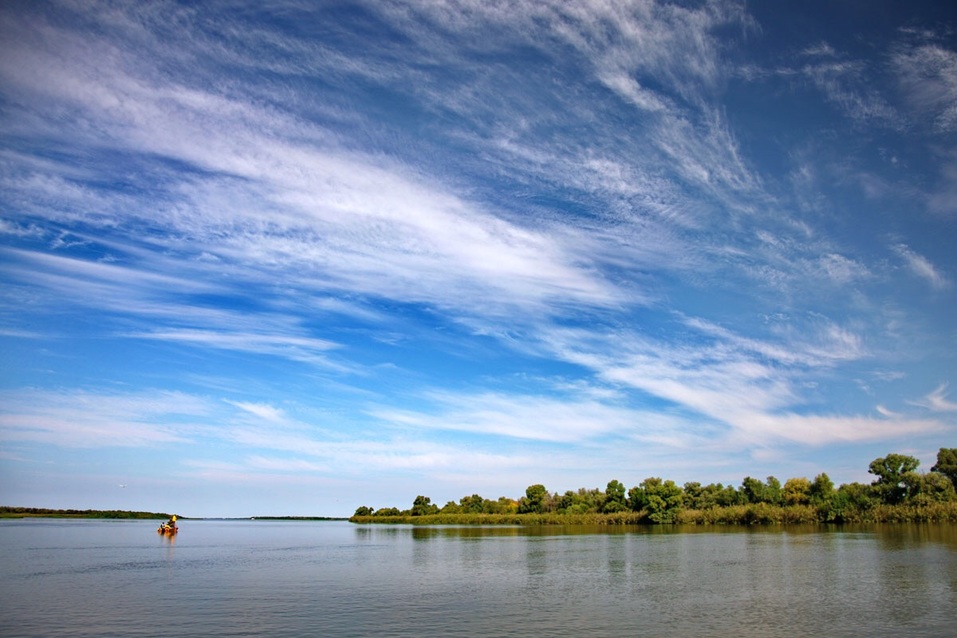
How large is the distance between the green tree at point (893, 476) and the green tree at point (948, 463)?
37.0 ft

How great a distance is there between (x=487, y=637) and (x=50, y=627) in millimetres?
19864

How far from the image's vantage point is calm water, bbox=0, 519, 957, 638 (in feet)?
95.5

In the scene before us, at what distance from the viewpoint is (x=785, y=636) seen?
26906 mm

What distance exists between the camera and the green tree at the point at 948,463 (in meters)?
129

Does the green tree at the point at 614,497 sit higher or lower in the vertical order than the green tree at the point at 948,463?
lower

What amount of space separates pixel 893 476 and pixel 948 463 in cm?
1495

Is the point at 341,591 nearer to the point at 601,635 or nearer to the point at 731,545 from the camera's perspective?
the point at 601,635

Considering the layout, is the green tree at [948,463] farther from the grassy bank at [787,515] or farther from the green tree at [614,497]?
the green tree at [614,497]

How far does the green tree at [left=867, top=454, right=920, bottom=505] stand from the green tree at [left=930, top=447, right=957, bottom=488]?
11.3 metres

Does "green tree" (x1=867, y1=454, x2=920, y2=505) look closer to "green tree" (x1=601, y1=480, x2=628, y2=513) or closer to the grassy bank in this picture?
the grassy bank

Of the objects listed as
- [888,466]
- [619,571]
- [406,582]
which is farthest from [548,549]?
[888,466]

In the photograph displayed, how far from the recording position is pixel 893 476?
4934 inches

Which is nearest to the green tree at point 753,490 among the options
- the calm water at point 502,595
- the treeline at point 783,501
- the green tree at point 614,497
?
the treeline at point 783,501

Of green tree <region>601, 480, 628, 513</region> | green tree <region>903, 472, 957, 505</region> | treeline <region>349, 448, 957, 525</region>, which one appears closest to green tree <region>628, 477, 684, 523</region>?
treeline <region>349, 448, 957, 525</region>
